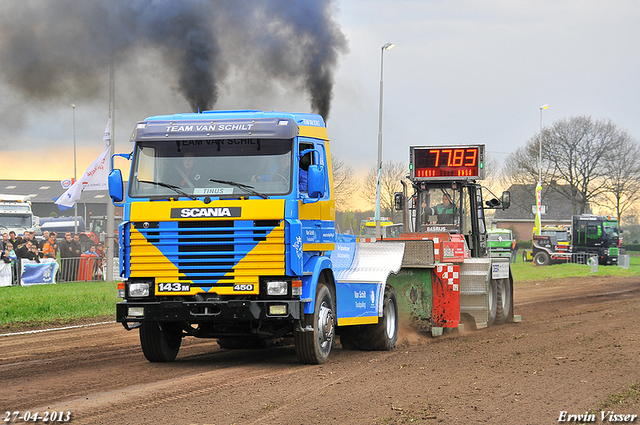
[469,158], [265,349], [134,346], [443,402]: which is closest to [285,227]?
[443,402]

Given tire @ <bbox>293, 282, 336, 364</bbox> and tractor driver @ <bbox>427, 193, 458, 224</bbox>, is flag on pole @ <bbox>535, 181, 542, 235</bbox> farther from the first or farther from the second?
tire @ <bbox>293, 282, 336, 364</bbox>

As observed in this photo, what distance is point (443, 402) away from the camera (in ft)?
22.6

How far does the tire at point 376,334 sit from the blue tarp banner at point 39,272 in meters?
14.2

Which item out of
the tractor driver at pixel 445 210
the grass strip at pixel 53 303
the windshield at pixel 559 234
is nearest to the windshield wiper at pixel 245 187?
the tractor driver at pixel 445 210

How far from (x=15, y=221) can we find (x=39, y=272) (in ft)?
49.7

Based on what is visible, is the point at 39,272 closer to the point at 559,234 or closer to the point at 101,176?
the point at 101,176

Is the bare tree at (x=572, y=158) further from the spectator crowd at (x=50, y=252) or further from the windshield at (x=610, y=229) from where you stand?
the spectator crowd at (x=50, y=252)

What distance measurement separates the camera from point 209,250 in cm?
880

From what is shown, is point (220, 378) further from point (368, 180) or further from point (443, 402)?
point (368, 180)

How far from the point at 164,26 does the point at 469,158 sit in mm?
6841

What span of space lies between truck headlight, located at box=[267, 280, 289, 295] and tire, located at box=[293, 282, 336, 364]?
540 mm

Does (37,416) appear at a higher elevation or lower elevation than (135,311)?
lower

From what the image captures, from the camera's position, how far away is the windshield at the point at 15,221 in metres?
36.2

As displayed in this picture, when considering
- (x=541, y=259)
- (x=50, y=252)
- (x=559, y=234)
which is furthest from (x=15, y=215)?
(x=559, y=234)
